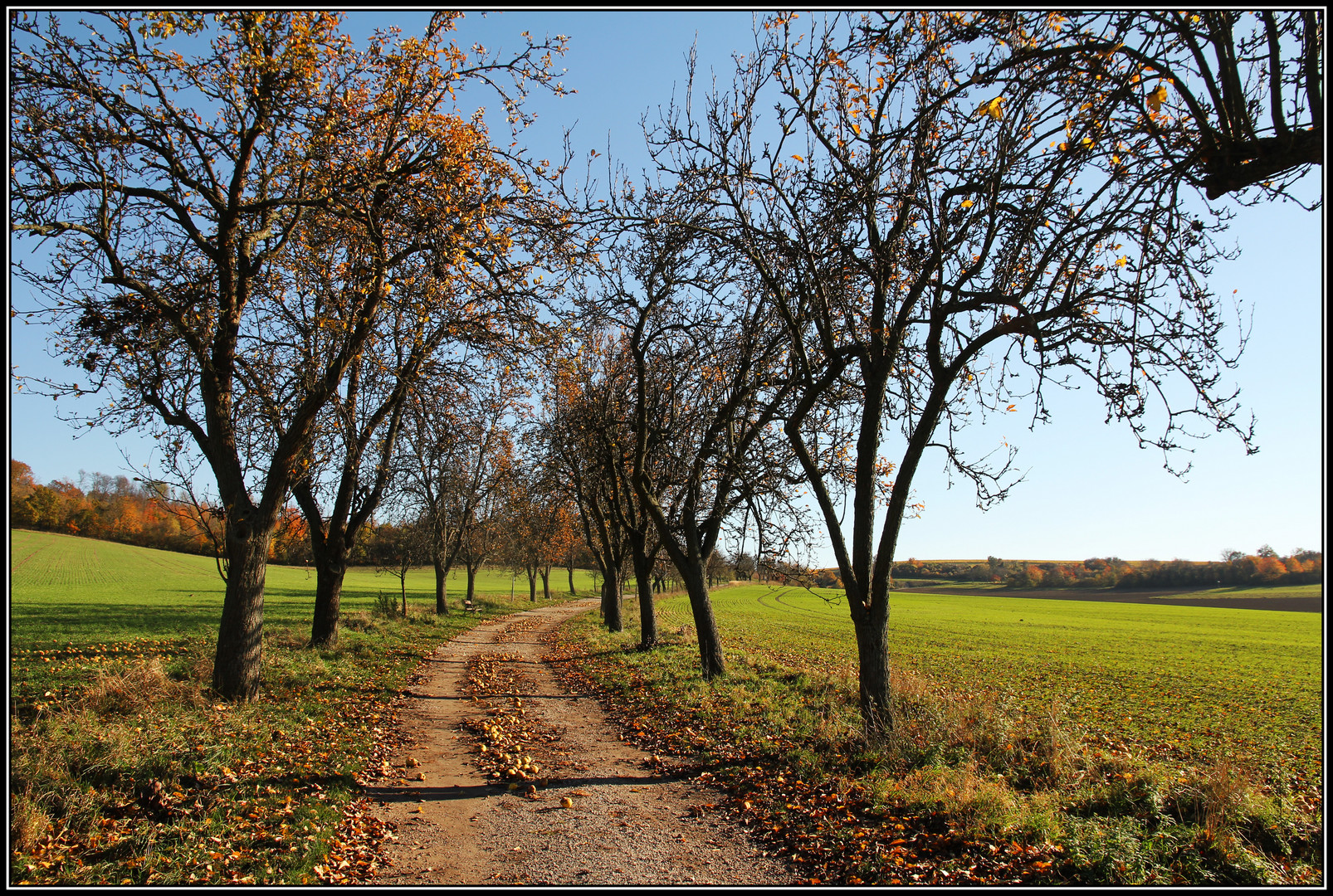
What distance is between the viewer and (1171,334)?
566 cm

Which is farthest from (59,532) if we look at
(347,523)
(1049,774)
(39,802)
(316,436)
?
(1049,774)

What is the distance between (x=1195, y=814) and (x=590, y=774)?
18.1 feet

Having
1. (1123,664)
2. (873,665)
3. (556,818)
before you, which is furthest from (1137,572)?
(556,818)

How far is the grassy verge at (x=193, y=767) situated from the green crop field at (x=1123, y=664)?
6500 millimetres

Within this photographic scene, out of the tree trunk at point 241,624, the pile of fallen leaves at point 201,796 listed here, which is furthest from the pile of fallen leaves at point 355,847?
the tree trunk at point 241,624

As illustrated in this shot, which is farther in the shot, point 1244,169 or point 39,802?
point 39,802

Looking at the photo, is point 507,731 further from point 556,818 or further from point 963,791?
point 963,791

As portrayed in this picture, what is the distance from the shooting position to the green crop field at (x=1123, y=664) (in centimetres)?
1420

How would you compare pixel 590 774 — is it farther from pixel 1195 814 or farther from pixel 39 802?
pixel 1195 814

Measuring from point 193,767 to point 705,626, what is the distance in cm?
878

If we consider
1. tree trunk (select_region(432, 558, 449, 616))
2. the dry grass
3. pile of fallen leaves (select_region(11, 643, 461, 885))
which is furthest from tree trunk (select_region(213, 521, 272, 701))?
tree trunk (select_region(432, 558, 449, 616))

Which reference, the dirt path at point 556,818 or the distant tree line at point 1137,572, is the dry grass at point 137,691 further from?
the distant tree line at point 1137,572

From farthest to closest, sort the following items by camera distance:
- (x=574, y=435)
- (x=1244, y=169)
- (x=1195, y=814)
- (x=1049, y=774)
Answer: (x=574, y=435) < (x=1049, y=774) < (x=1195, y=814) < (x=1244, y=169)

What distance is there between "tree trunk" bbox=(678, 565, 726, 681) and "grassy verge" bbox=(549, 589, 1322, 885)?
0.36m
